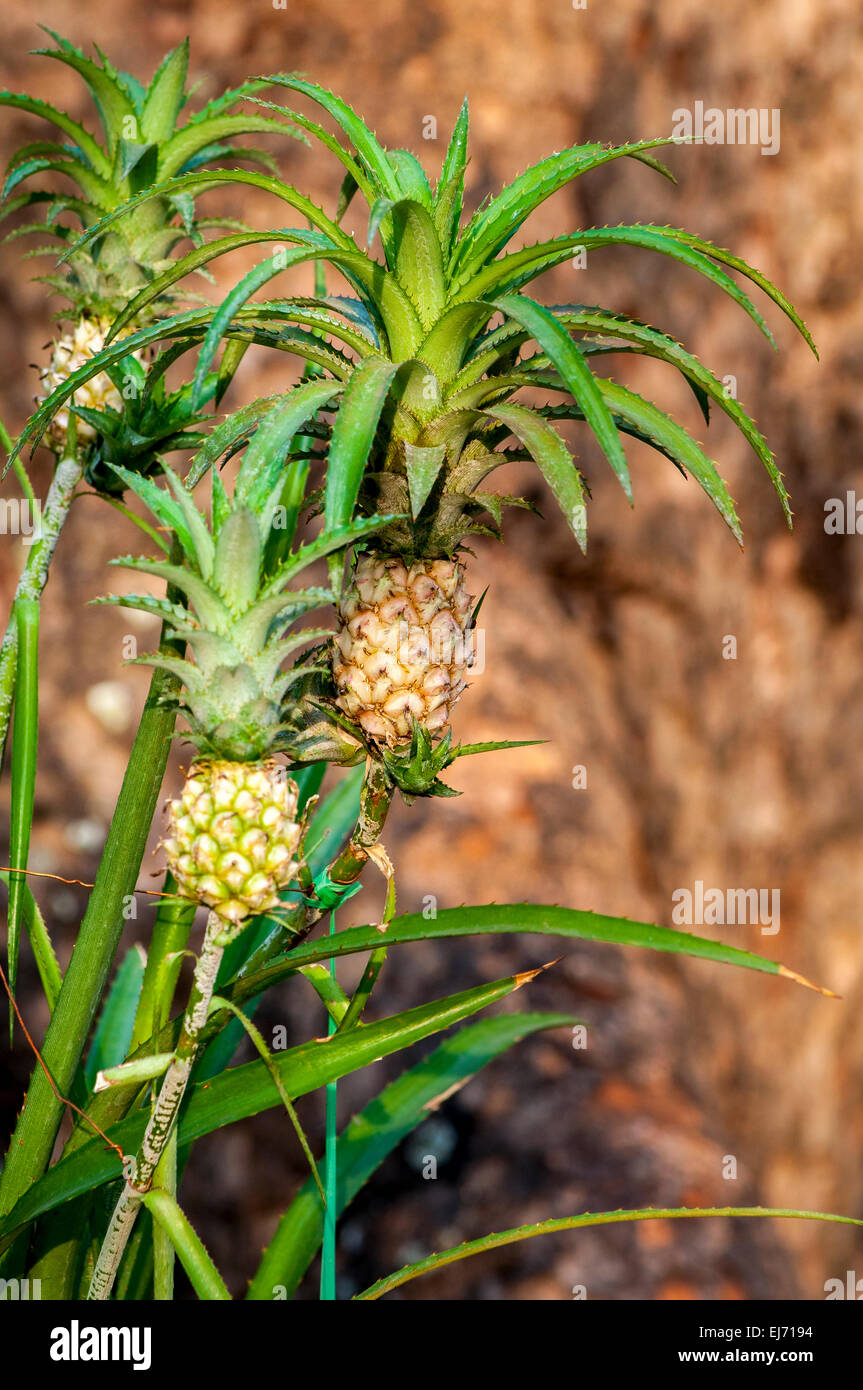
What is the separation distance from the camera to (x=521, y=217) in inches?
24.1

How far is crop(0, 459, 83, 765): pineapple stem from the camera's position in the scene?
2.57ft

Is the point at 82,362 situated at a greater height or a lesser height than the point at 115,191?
lesser

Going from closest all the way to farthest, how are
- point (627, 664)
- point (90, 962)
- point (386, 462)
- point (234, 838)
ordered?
point (234, 838) < point (386, 462) < point (90, 962) < point (627, 664)

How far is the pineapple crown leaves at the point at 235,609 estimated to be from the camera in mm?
555

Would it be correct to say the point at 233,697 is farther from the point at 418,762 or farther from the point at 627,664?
the point at 627,664

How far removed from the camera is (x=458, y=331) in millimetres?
626

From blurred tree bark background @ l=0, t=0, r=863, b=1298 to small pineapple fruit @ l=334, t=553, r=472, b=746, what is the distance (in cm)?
106

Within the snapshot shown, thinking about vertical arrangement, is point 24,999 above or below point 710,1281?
above

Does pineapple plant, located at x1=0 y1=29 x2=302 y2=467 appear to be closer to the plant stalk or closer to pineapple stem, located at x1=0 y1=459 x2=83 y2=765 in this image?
pineapple stem, located at x1=0 y1=459 x2=83 y2=765

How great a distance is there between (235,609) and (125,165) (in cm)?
46

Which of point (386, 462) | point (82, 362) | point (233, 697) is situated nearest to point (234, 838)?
point (233, 697)
